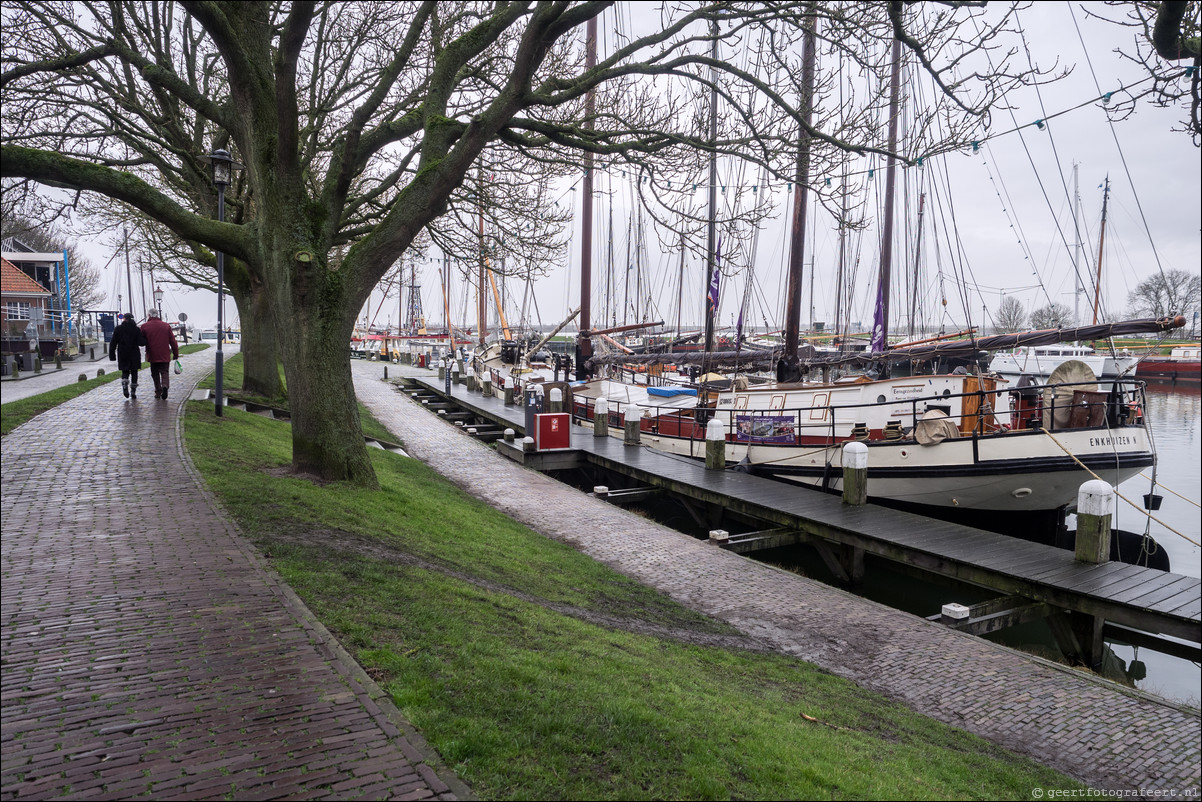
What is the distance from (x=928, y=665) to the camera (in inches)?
298

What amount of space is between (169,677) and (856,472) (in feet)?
37.9

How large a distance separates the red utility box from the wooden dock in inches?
79.1

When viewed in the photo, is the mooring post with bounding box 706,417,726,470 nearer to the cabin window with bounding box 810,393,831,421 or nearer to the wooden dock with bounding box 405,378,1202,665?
the wooden dock with bounding box 405,378,1202,665

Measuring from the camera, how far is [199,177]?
16078mm

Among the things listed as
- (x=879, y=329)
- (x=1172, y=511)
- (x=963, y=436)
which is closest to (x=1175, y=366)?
(x=879, y=329)

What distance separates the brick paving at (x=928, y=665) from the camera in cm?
582

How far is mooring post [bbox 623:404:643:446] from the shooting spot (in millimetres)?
19875

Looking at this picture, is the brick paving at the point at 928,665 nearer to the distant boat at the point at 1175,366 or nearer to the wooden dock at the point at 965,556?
the wooden dock at the point at 965,556

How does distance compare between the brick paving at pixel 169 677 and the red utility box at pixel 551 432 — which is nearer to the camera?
the brick paving at pixel 169 677

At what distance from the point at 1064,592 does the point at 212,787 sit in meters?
9.30

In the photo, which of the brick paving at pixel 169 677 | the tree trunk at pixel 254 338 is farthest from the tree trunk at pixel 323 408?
the tree trunk at pixel 254 338

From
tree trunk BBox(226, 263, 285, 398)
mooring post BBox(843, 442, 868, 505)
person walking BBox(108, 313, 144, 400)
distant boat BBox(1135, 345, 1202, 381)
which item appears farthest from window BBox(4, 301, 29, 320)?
distant boat BBox(1135, 345, 1202, 381)

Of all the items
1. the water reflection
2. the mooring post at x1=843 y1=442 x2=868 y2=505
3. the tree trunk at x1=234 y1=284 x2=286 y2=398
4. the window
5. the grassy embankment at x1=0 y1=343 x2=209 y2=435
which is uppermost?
the window

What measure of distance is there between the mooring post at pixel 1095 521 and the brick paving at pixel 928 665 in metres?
2.63
